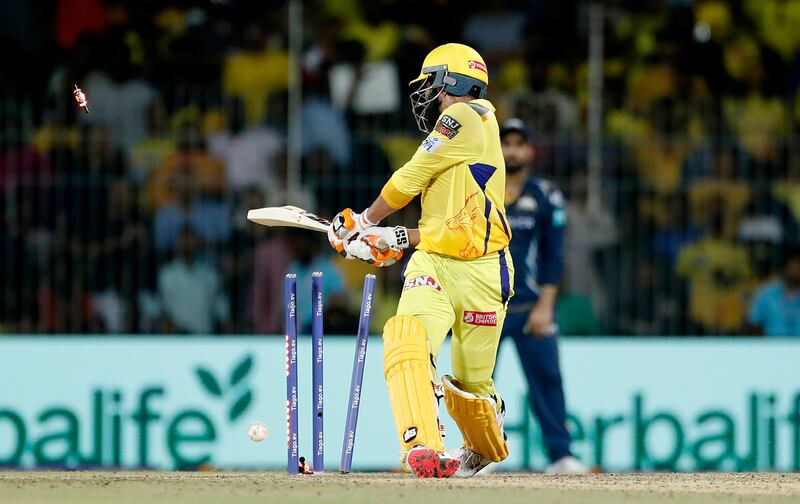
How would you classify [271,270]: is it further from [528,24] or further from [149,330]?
[528,24]

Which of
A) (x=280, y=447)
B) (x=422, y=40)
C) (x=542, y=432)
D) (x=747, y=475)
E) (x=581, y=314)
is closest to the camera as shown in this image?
(x=747, y=475)

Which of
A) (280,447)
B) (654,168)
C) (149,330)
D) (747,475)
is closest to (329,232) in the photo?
(747,475)

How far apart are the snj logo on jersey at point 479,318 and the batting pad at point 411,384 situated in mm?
301

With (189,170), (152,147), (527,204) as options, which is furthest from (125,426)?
(527,204)

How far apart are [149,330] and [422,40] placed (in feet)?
10.5

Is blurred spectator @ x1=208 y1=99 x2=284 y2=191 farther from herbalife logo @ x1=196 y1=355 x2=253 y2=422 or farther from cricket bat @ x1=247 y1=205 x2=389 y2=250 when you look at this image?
cricket bat @ x1=247 y1=205 x2=389 y2=250

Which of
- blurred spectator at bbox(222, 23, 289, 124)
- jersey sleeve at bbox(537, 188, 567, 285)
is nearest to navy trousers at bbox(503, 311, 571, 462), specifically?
jersey sleeve at bbox(537, 188, 567, 285)

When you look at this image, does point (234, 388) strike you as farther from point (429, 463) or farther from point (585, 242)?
point (429, 463)

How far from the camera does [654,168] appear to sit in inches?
453

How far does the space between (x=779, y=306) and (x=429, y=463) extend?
5.07 meters

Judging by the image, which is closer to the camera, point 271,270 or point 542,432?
point 542,432

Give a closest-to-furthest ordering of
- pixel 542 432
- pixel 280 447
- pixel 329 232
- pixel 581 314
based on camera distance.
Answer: pixel 329 232 < pixel 542 432 < pixel 280 447 < pixel 581 314

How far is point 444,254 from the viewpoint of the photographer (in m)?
7.07

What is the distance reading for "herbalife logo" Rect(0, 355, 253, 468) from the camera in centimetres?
1027
